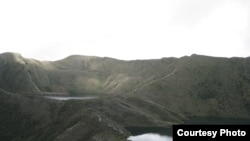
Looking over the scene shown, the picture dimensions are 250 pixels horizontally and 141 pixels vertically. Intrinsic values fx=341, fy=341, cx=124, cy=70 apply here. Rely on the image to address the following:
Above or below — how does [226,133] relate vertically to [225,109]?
above

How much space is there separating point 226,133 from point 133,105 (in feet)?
411

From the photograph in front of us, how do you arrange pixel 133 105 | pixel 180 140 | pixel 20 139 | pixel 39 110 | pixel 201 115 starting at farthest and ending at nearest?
pixel 201 115, pixel 133 105, pixel 39 110, pixel 20 139, pixel 180 140

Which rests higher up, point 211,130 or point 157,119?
point 211,130

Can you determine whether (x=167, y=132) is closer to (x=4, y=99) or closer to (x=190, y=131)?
(x=4, y=99)

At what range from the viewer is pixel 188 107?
193m

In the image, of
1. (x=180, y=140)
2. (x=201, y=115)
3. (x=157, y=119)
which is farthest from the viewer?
(x=201, y=115)

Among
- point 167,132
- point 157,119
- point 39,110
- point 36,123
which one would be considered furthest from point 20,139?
point 157,119

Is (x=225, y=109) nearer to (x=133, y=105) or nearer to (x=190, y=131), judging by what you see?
(x=133, y=105)

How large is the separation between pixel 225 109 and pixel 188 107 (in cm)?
2100

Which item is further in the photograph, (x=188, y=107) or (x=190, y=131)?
(x=188, y=107)

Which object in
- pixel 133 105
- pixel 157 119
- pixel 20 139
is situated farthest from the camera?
pixel 133 105

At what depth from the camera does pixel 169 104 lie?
193875mm

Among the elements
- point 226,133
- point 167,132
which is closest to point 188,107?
point 167,132

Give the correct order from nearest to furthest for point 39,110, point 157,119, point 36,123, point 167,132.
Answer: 1. point 36,123
2. point 39,110
3. point 167,132
4. point 157,119
